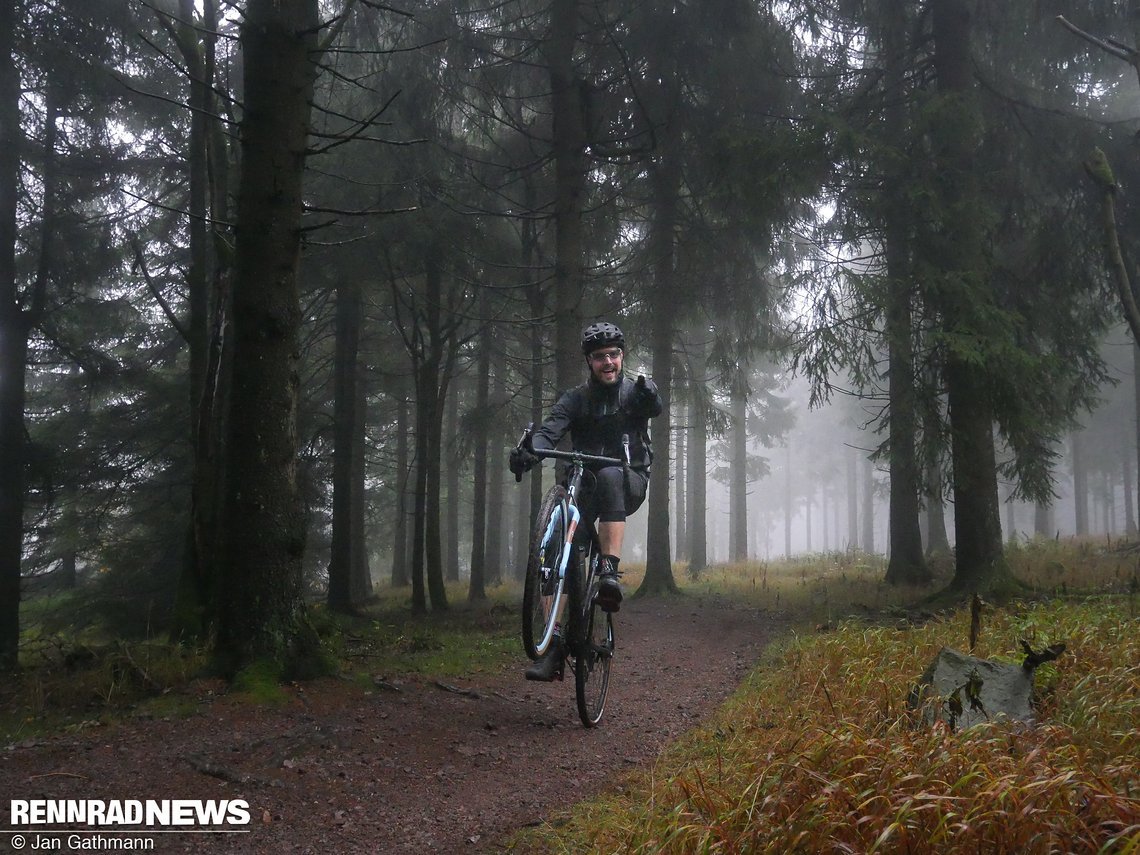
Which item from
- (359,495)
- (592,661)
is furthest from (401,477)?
(592,661)

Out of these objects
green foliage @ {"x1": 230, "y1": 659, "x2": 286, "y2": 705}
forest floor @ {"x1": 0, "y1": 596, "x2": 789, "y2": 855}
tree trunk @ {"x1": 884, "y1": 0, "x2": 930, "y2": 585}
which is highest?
tree trunk @ {"x1": 884, "y1": 0, "x2": 930, "y2": 585}

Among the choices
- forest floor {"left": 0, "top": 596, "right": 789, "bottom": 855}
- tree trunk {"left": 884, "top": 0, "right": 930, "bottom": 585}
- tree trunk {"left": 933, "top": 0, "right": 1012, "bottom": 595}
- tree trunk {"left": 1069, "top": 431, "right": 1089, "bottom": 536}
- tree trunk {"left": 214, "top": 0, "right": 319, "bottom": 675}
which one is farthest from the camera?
tree trunk {"left": 1069, "top": 431, "right": 1089, "bottom": 536}

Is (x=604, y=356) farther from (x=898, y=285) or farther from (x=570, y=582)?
(x=898, y=285)

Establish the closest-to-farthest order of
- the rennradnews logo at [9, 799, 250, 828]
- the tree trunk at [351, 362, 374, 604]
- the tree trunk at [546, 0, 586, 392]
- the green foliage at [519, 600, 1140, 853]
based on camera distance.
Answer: the green foliage at [519, 600, 1140, 853] < the rennradnews logo at [9, 799, 250, 828] < the tree trunk at [546, 0, 586, 392] < the tree trunk at [351, 362, 374, 604]

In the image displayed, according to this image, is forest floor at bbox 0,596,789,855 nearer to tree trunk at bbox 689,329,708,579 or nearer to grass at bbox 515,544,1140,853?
grass at bbox 515,544,1140,853

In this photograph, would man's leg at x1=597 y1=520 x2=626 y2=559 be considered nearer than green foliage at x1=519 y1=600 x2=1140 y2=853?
No

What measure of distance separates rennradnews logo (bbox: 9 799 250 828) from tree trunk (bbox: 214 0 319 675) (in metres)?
1.79

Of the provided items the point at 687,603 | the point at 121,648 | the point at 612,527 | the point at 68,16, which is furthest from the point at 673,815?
the point at 68,16

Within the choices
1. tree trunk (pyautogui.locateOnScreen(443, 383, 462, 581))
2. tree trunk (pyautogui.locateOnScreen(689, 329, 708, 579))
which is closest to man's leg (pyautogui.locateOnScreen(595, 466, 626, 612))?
tree trunk (pyautogui.locateOnScreen(689, 329, 708, 579))

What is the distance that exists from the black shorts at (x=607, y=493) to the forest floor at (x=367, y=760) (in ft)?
4.83

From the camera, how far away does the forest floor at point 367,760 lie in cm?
364

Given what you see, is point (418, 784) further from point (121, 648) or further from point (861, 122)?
point (861, 122)

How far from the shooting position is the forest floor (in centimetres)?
364

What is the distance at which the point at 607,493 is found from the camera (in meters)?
5.35
